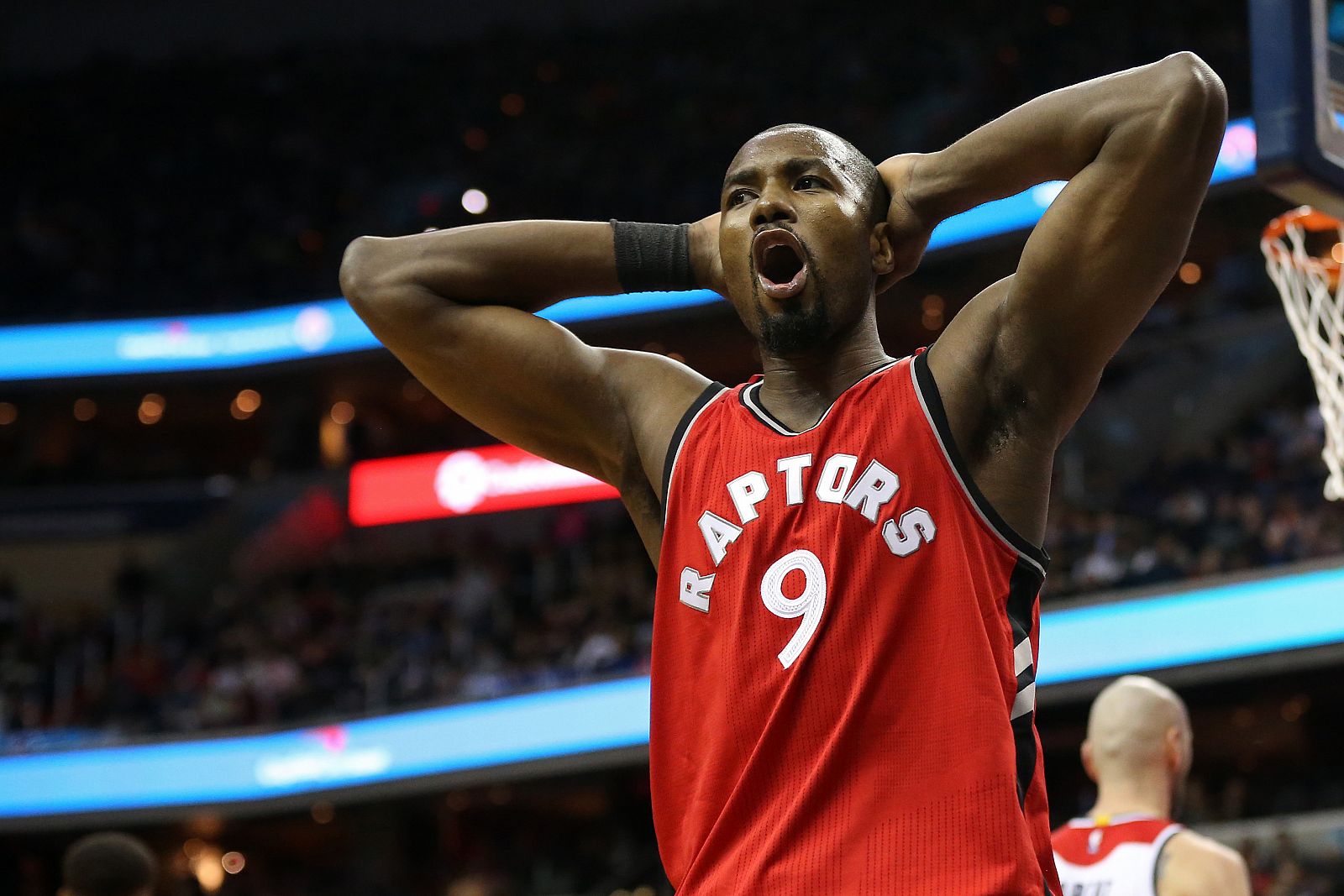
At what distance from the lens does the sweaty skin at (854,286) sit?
2246 millimetres

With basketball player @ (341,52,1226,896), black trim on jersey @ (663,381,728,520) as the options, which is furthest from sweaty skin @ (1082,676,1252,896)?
black trim on jersey @ (663,381,728,520)

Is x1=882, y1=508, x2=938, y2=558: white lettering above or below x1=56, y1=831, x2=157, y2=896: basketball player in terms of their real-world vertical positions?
above

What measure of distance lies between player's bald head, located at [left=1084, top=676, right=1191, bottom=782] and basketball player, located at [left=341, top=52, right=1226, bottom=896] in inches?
80.5

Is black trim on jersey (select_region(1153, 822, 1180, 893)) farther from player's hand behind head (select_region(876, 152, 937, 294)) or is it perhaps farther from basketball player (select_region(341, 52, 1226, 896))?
player's hand behind head (select_region(876, 152, 937, 294))

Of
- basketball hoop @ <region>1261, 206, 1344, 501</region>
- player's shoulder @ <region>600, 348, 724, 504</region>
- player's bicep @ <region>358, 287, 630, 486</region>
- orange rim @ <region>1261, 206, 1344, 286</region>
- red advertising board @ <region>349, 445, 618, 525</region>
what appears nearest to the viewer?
player's shoulder @ <region>600, 348, 724, 504</region>

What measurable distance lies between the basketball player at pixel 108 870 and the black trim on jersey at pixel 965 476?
313 cm

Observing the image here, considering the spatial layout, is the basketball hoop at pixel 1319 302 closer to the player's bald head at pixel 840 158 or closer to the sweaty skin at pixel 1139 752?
the sweaty skin at pixel 1139 752

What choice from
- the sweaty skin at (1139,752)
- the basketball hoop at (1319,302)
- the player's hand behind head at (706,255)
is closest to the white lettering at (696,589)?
the player's hand behind head at (706,255)

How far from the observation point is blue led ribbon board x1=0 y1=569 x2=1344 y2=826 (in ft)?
40.1

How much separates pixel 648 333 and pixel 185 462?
301 inches

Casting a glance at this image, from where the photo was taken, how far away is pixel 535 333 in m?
2.77

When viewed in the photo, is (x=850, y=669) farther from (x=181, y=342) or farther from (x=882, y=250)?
(x=181, y=342)

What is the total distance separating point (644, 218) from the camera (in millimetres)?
17844

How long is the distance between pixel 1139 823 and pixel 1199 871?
9.4 inches
